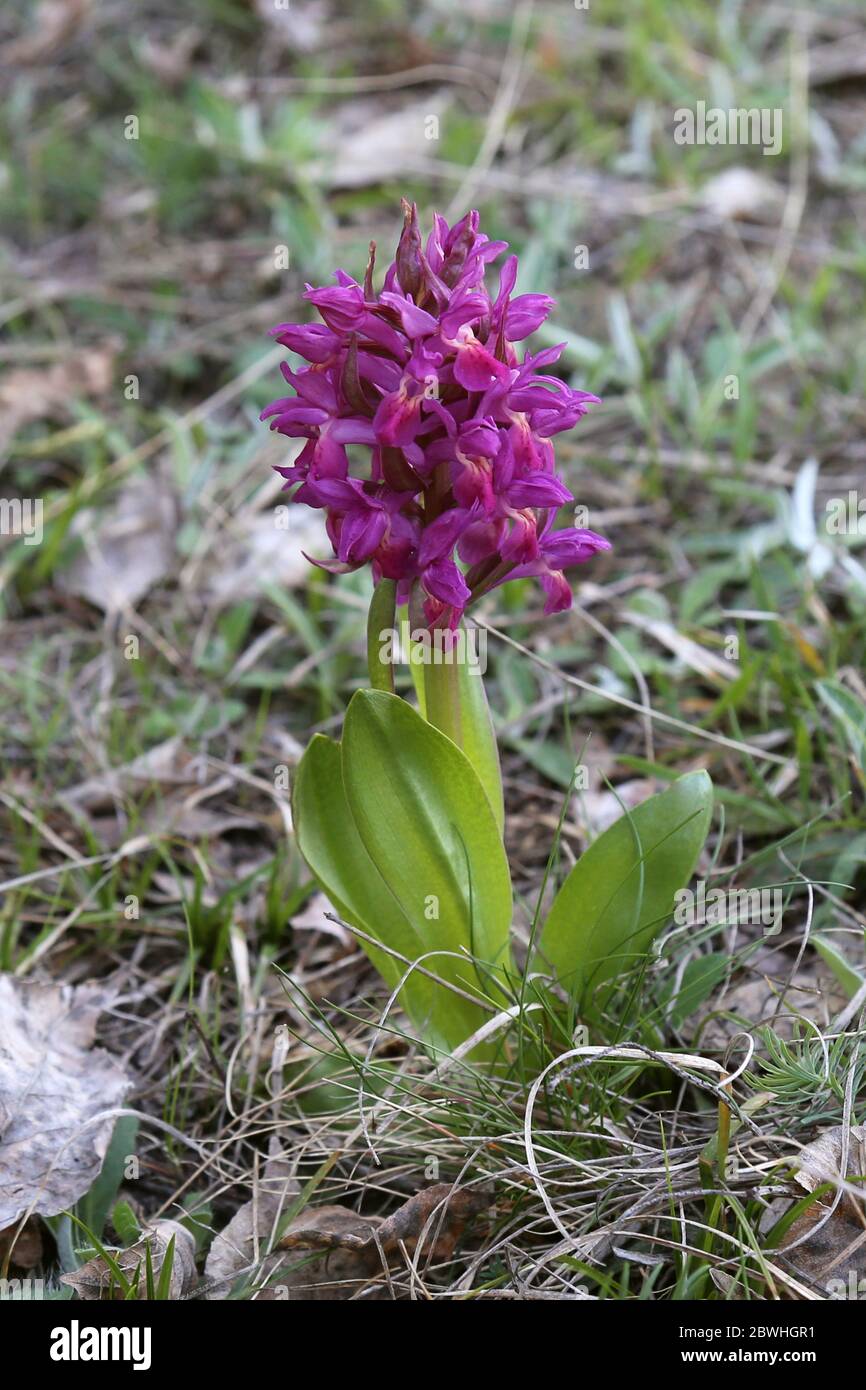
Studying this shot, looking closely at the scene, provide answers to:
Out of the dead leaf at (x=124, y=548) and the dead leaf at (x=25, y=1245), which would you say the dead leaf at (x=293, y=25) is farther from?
the dead leaf at (x=25, y=1245)

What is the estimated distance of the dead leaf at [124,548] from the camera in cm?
382

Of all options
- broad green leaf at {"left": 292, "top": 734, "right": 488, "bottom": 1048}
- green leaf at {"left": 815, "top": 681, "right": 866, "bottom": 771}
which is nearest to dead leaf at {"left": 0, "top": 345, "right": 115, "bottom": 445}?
broad green leaf at {"left": 292, "top": 734, "right": 488, "bottom": 1048}

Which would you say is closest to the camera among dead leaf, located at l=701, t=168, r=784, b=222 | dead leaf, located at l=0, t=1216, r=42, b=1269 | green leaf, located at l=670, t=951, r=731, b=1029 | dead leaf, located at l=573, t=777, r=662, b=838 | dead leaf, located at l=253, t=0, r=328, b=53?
dead leaf, located at l=0, t=1216, r=42, b=1269

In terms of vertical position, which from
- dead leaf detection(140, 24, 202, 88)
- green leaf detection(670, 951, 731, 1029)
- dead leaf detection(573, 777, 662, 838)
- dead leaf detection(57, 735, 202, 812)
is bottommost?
green leaf detection(670, 951, 731, 1029)

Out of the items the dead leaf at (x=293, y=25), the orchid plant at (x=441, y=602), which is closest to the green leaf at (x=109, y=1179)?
the orchid plant at (x=441, y=602)

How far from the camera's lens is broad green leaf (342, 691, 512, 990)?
2.12m

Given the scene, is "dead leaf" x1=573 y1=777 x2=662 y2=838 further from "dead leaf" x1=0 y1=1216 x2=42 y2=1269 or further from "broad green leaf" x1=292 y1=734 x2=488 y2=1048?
"dead leaf" x1=0 y1=1216 x2=42 y2=1269

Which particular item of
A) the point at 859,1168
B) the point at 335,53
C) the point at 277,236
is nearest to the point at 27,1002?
the point at 859,1168

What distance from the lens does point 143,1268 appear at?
7.08 ft

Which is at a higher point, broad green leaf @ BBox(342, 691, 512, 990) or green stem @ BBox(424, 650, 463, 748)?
green stem @ BBox(424, 650, 463, 748)

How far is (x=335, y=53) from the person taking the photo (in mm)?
5680

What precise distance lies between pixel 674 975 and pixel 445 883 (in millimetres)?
522

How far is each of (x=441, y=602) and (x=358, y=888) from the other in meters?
0.57

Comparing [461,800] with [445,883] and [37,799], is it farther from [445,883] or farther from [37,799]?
[37,799]
